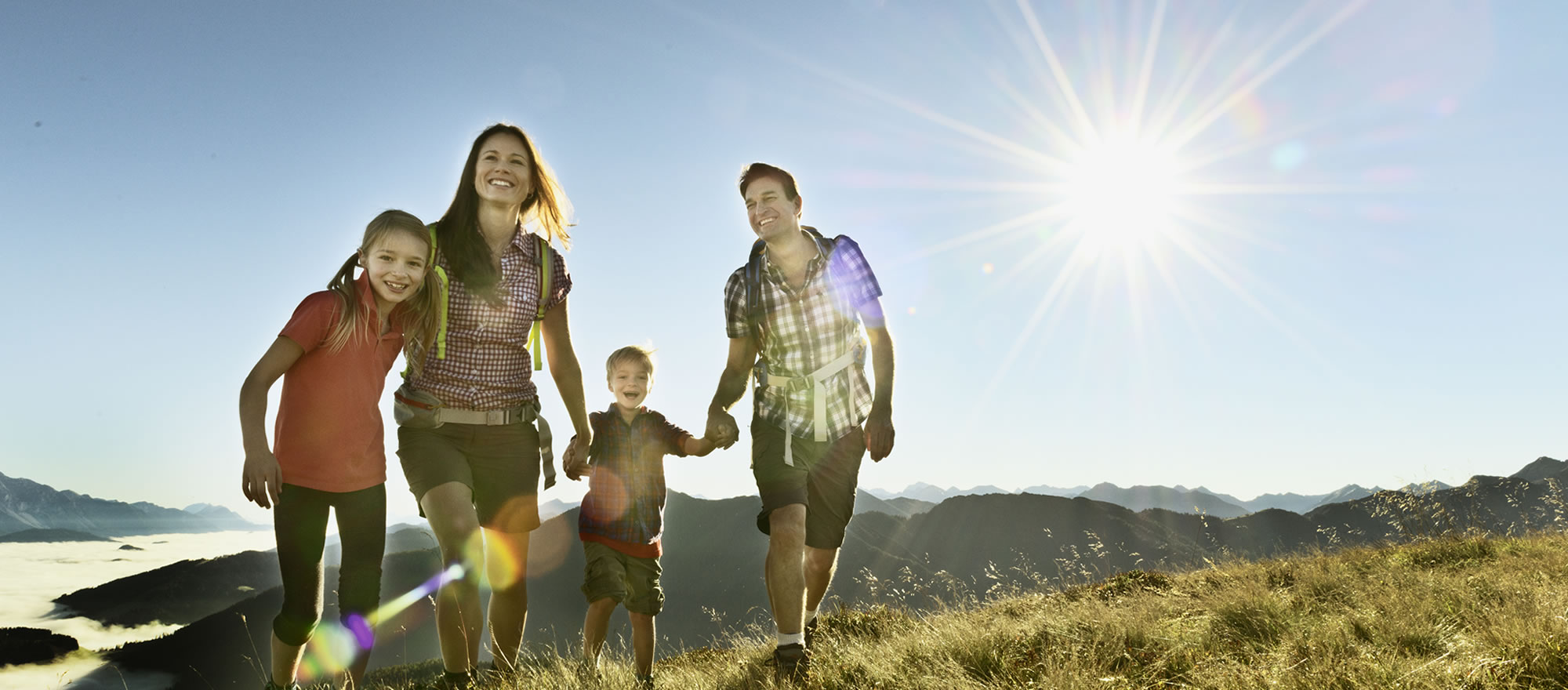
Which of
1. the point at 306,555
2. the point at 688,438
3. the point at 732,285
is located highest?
the point at 732,285

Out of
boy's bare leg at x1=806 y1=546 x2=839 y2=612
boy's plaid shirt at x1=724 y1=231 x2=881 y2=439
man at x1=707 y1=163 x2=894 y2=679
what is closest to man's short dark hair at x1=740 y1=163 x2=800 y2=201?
man at x1=707 y1=163 x2=894 y2=679

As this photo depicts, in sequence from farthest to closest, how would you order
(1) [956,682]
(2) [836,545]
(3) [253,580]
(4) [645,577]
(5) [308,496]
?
(3) [253,580]
(2) [836,545]
(4) [645,577]
(5) [308,496]
(1) [956,682]

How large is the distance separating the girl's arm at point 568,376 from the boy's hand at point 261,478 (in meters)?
1.42

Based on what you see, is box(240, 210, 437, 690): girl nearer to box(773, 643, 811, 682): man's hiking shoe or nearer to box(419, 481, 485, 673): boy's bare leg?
box(419, 481, 485, 673): boy's bare leg

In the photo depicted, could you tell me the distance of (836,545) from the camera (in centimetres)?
421

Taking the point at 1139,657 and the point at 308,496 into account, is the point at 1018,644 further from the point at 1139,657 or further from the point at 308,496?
the point at 308,496

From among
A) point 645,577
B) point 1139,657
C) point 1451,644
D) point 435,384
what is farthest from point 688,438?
point 1451,644

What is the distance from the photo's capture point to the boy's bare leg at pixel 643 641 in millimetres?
3736

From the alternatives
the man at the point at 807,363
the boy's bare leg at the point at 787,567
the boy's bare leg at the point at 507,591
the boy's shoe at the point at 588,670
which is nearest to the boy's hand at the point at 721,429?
the man at the point at 807,363

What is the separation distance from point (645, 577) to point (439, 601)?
3.49 ft

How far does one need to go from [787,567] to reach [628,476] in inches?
44.4

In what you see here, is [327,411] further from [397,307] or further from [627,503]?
[627,503]

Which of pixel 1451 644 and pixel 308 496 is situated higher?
pixel 308 496

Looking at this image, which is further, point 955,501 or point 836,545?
point 955,501
